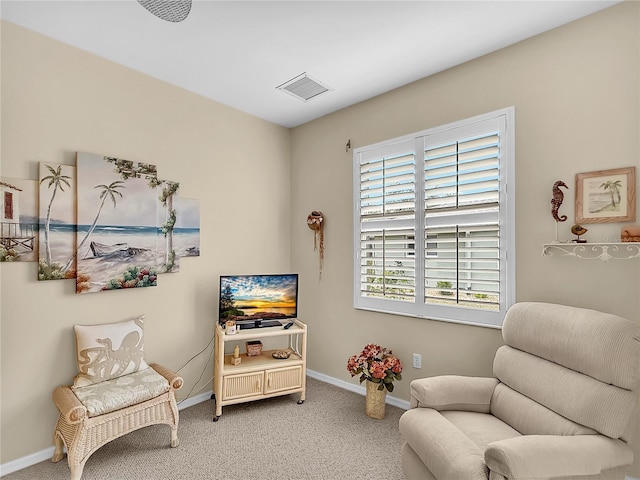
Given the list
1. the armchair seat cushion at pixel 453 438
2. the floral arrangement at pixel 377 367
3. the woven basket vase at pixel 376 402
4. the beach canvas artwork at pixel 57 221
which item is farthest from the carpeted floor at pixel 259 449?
the beach canvas artwork at pixel 57 221

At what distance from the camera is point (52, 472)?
2.16 metres

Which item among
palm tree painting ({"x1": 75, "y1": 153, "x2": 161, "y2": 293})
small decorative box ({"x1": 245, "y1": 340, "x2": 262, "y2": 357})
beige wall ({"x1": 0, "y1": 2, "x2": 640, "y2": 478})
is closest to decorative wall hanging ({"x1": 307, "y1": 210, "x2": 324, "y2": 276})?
beige wall ({"x1": 0, "y1": 2, "x2": 640, "y2": 478})

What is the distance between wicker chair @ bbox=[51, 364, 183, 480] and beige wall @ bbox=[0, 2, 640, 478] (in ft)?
0.74

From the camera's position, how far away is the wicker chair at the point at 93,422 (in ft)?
6.62

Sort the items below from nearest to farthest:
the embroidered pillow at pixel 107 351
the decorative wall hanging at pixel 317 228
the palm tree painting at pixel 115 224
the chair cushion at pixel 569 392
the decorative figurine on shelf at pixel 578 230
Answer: the chair cushion at pixel 569 392 < the decorative figurine on shelf at pixel 578 230 < the embroidered pillow at pixel 107 351 < the palm tree painting at pixel 115 224 < the decorative wall hanging at pixel 317 228

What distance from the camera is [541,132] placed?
7.64 ft

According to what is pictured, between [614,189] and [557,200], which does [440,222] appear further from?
[614,189]

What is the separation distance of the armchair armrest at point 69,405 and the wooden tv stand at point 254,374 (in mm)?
997

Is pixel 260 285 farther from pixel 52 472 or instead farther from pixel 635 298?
pixel 635 298

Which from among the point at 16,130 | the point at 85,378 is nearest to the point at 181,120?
the point at 16,130

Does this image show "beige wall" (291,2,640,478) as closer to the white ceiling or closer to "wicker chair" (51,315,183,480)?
the white ceiling

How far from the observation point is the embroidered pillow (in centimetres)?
235

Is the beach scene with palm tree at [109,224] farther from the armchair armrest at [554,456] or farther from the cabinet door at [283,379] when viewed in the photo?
the armchair armrest at [554,456]

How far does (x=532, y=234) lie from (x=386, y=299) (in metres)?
1.30
